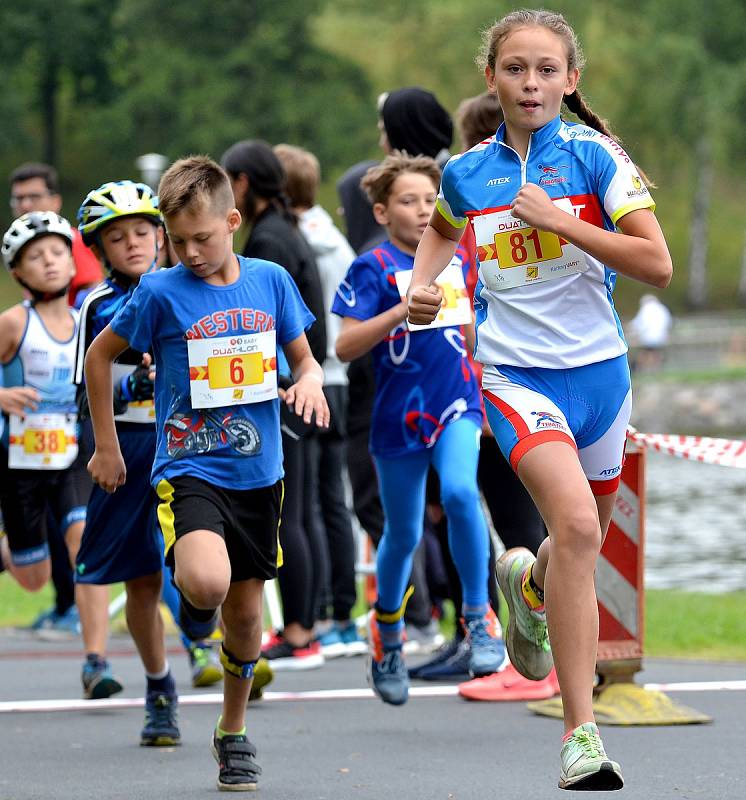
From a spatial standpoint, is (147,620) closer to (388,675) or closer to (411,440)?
(388,675)

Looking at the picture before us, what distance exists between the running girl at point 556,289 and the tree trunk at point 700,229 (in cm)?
5582

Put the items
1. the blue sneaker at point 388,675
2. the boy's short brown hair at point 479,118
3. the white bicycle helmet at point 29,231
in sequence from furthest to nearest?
the white bicycle helmet at point 29,231 → the boy's short brown hair at point 479,118 → the blue sneaker at point 388,675

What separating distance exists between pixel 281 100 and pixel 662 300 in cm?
1523

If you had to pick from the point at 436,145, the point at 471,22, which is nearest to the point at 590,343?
the point at 436,145

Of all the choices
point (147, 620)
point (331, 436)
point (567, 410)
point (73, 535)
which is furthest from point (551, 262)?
point (331, 436)

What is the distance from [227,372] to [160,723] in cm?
160

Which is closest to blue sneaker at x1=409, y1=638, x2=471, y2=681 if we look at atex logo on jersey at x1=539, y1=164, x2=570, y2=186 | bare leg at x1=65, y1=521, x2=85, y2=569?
bare leg at x1=65, y1=521, x2=85, y2=569

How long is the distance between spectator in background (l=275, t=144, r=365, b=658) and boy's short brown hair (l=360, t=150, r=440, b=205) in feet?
5.08

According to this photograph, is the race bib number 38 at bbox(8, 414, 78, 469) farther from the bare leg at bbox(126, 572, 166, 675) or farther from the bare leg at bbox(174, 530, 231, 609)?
the bare leg at bbox(174, 530, 231, 609)

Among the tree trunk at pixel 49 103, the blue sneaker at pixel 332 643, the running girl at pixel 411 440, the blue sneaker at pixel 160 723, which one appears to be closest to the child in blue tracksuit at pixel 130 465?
the blue sneaker at pixel 160 723

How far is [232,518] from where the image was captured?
5.64 m

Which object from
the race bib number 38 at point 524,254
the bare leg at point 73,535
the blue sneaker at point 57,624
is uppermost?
the race bib number 38 at point 524,254

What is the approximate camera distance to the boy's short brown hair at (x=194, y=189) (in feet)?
18.5

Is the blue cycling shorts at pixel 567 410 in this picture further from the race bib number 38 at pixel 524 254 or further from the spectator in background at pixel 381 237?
the spectator in background at pixel 381 237
